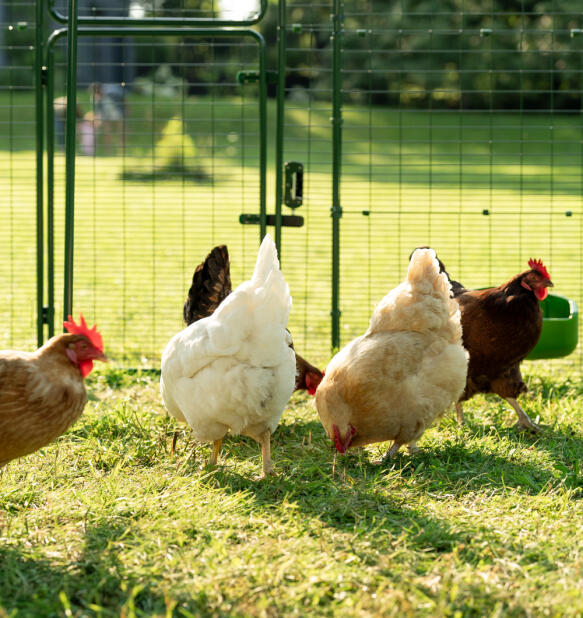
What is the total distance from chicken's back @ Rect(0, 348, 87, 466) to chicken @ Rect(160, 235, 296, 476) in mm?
657

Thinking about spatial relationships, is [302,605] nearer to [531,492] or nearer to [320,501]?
[320,501]

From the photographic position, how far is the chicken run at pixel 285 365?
323 cm

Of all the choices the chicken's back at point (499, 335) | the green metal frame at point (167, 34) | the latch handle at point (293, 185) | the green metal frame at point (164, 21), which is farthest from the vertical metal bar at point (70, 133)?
the chicken's back at point (499, 335)

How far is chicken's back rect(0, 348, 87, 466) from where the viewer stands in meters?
3.11

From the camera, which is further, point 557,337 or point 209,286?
point 557,337

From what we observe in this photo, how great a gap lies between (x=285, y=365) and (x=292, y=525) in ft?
2.66

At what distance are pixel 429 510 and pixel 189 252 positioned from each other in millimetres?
7266

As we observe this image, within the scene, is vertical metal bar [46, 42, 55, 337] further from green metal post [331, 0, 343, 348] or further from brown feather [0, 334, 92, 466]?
brown feather [0, 334, 92, 466]

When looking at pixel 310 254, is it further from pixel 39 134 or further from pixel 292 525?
pixel 292 525

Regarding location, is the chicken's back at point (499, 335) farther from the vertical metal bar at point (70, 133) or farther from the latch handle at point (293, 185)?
Result: the vertical metal bar at point (70, 133)

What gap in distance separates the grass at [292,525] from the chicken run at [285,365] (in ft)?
0.78

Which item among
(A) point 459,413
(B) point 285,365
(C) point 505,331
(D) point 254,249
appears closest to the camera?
(B) point 285,365

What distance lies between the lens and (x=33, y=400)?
10.3 ft

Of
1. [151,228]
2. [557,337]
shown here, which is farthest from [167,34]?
[151,228]
